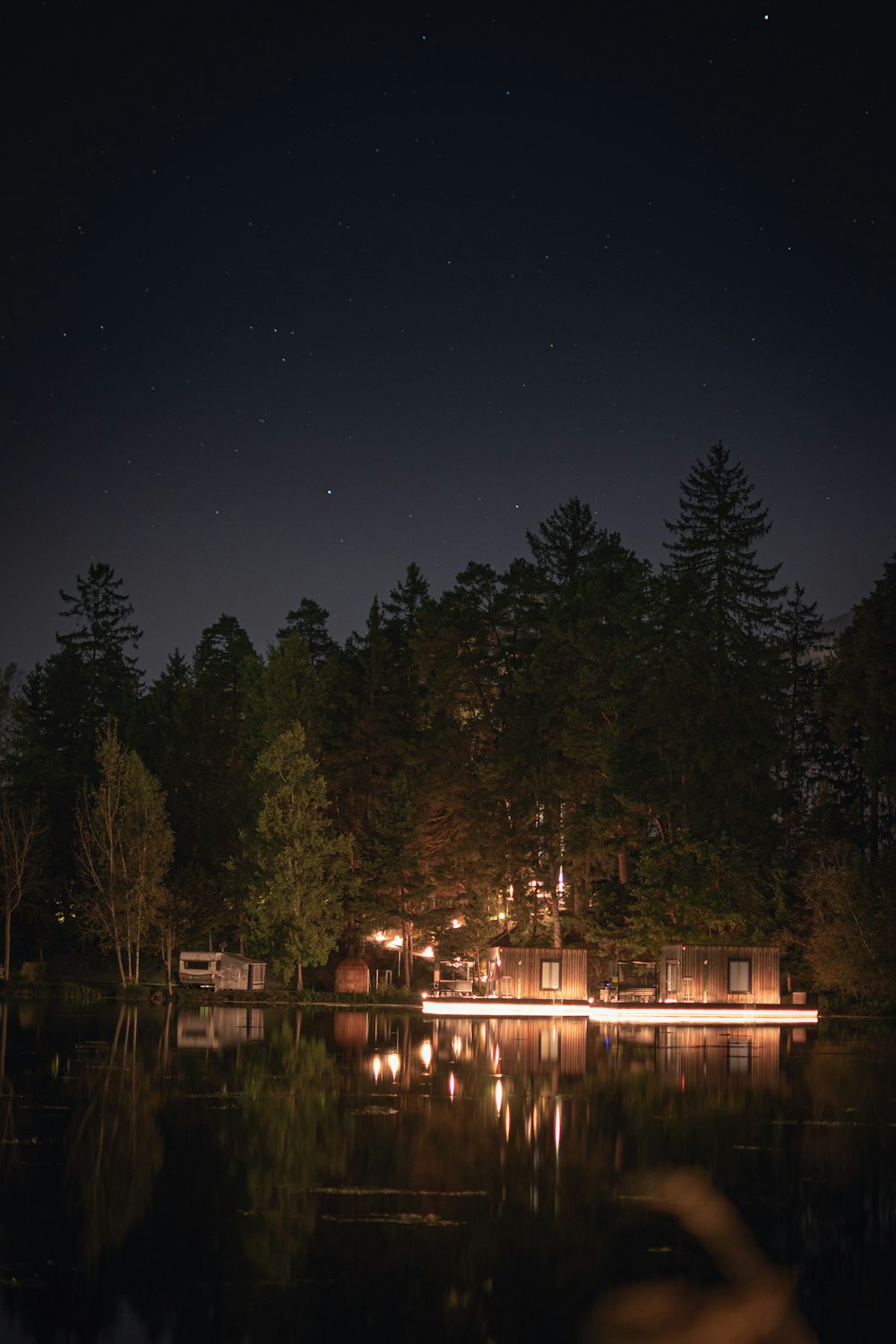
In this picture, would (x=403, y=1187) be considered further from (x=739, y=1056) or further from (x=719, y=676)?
(x=719, y=676)

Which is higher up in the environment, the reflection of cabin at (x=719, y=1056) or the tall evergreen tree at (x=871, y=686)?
the tall evergreen tree at (x=871, y=686)

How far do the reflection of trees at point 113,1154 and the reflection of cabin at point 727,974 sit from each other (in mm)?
26095

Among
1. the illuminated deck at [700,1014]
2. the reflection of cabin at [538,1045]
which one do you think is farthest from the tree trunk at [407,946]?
the reflection of cabin at [538,1045]

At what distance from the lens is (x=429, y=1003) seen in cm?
5331

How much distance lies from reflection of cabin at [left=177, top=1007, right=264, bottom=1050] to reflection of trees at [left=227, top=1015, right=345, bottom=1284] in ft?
14.4

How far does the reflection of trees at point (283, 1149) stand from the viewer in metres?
14.7

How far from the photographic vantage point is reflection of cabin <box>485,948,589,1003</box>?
53750mm

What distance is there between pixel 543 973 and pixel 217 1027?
47.7ft

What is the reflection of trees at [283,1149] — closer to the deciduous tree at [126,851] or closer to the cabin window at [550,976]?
the cabin window at [550,976]

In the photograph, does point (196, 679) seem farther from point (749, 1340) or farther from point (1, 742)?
point (749, 1340)

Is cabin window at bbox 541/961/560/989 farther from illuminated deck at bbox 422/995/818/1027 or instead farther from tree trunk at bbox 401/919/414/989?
tree trunk at bbox 401/919/414/989

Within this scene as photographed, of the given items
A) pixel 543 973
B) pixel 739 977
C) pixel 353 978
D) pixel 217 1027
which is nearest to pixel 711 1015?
pixel 739 977

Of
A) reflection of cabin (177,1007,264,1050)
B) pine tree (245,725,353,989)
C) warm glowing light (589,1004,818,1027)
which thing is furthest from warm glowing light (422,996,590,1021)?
pine tree (245,725,353,989)

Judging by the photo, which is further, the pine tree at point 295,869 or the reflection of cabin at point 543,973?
the pine tree at point 295,869
